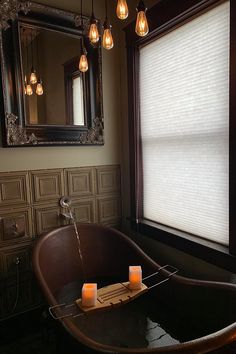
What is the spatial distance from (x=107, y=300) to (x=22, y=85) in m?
1.50

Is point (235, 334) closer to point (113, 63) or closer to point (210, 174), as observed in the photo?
point (210, 174)

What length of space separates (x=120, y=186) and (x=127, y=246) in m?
0.64

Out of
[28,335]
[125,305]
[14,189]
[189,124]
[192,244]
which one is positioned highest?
[189,124]

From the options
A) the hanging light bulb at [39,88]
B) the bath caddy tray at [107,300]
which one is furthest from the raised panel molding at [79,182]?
the bath caddy tray at [107,300]

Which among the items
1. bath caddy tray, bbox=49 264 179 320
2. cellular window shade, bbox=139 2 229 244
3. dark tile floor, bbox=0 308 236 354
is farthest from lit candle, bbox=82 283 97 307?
cellular window shade, bbox=139 2 229 244

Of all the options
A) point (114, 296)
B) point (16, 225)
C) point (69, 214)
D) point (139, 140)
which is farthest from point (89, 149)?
point (114, 296)

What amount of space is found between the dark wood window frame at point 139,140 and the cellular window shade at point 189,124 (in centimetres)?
5

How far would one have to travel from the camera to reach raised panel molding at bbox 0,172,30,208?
1811 millimetres

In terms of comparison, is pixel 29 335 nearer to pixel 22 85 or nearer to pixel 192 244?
pixel 192 244

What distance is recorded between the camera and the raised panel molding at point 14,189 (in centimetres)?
181

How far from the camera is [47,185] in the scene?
1.99 m

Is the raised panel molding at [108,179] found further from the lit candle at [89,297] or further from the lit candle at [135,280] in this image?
the lit candle at [89,297]

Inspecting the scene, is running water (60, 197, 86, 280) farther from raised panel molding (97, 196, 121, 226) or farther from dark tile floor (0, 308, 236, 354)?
dark tile floor (0, 308, 236, 354)

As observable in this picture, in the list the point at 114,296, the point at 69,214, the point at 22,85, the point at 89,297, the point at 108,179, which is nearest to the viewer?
the point at 89,297
